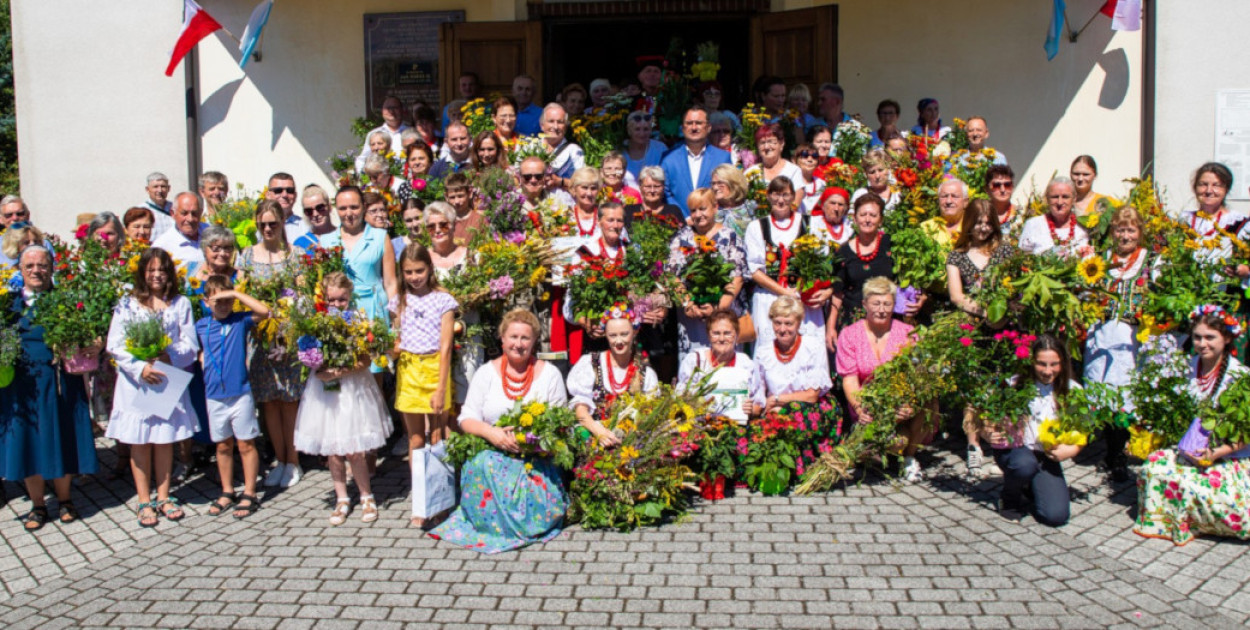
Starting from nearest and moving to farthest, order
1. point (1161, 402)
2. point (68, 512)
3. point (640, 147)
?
1. point (1161, 402)
2. point (68, 512)
3. point (640, 147)

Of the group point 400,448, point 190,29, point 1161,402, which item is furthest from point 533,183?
point 190,29

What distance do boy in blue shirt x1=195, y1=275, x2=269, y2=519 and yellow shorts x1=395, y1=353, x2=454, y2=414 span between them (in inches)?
39.3

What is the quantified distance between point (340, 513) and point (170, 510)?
118cm

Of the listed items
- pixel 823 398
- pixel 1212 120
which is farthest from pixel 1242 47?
pixel 823 398

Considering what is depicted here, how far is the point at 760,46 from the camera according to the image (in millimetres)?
12281

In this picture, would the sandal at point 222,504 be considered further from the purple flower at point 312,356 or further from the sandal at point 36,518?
the purple flower at point 312,356

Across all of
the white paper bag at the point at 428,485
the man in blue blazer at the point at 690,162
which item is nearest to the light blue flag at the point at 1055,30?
the man in blue blazer at the point at 690,162

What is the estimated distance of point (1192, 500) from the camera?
6.20m

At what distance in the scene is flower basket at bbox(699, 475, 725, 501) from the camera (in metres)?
6.99

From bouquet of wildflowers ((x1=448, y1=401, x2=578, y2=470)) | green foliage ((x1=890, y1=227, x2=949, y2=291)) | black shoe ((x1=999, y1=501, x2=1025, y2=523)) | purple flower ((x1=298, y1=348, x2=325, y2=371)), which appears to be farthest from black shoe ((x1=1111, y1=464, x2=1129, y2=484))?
purple flower ((x1=298, y1=348, x2=325, y2=371))

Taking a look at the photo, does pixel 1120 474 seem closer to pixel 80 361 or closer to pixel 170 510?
pixel 170 510

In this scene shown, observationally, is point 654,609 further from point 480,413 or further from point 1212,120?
point 1212,120

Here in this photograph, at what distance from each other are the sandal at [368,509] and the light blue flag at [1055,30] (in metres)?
8.57

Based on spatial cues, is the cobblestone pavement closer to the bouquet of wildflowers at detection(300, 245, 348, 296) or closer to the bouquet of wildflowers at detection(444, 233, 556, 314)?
the bouquet of wildflowers at detection(300, 245, 348, 296)
